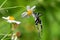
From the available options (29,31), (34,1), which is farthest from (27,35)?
(34,1)

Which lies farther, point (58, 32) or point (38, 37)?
point (38, 37)

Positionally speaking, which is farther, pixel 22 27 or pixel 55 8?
pixel 22 27

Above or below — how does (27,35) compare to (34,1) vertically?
below

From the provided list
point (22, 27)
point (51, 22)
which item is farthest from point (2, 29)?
point (51, 22)

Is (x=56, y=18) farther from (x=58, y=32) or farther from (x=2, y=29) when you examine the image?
(x=2, y=29)

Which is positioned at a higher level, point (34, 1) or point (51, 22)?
point (34, 1)

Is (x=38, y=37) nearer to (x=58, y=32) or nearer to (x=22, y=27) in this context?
(x=22, y=27)

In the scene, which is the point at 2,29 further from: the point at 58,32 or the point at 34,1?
the point at 58,32

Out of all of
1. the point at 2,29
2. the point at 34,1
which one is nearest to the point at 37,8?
the point at 34,1
